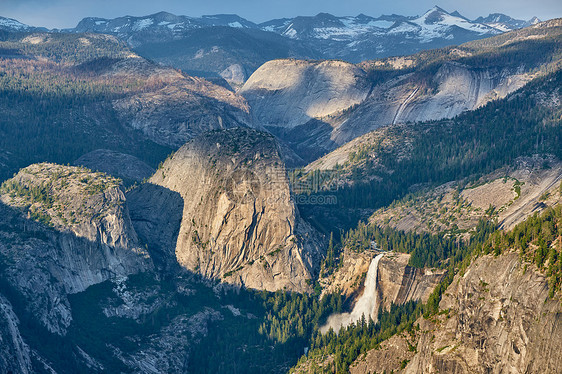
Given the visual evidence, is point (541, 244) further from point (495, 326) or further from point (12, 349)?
point (12, 349)

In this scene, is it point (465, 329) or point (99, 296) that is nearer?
point (465, 329)

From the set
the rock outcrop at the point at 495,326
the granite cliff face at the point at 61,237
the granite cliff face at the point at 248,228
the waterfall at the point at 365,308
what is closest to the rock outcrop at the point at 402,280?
the waterfall at the point at 365,308

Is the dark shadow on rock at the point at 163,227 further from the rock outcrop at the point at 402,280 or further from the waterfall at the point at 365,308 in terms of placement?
the rock outcrop at the point at 402,280

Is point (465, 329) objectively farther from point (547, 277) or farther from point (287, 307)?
point (287, 307)

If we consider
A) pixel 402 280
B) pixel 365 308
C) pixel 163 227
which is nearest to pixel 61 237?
pixel 163 227

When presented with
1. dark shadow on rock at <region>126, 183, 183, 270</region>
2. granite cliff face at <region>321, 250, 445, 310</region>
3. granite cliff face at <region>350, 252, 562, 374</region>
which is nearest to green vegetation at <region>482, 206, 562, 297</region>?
granite cliff face at <region>350, 252, 562, 374</region>

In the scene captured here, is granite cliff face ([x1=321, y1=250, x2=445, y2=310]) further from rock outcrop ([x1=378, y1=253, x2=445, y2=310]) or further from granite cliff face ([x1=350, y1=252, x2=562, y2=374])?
granite cliff face ([x1=350, y1=252, x2=562, y2=374])

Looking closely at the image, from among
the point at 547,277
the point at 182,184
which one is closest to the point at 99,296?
the point at 182,184
